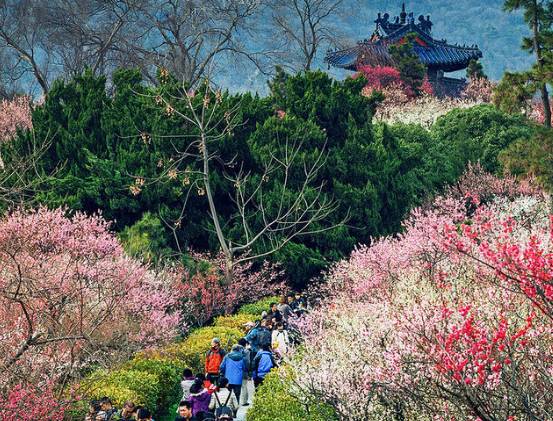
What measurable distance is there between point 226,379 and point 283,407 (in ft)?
3.98

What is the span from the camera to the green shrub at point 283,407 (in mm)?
13023

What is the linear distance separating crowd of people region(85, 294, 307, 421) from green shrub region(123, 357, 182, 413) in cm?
62

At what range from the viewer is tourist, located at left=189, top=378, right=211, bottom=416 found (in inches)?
520

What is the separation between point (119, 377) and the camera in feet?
52.2


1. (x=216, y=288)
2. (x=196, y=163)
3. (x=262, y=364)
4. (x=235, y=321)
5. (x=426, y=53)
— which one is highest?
(x=426, y=53)

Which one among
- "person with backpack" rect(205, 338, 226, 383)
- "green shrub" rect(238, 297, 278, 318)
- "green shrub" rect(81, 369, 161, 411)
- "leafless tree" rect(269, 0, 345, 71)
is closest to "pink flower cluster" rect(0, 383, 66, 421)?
"green shrub" rect(81, 369, 161, 411)

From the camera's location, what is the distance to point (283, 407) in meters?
13.6

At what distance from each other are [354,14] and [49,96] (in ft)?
98.6

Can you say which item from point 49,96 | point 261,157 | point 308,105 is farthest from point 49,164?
point 308,105

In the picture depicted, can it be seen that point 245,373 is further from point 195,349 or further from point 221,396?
point 195,349

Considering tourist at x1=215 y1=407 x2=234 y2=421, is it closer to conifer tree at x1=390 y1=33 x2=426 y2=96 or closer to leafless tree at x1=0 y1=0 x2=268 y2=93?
leafless tree at x1=0 y1=0 x2=268 y2=93

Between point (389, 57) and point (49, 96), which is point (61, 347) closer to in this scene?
point (49, 96)

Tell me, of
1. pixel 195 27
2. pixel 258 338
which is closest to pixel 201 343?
pixel 258 338

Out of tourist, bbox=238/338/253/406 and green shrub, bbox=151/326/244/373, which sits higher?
green shrub, bbox=151/326/244/373
